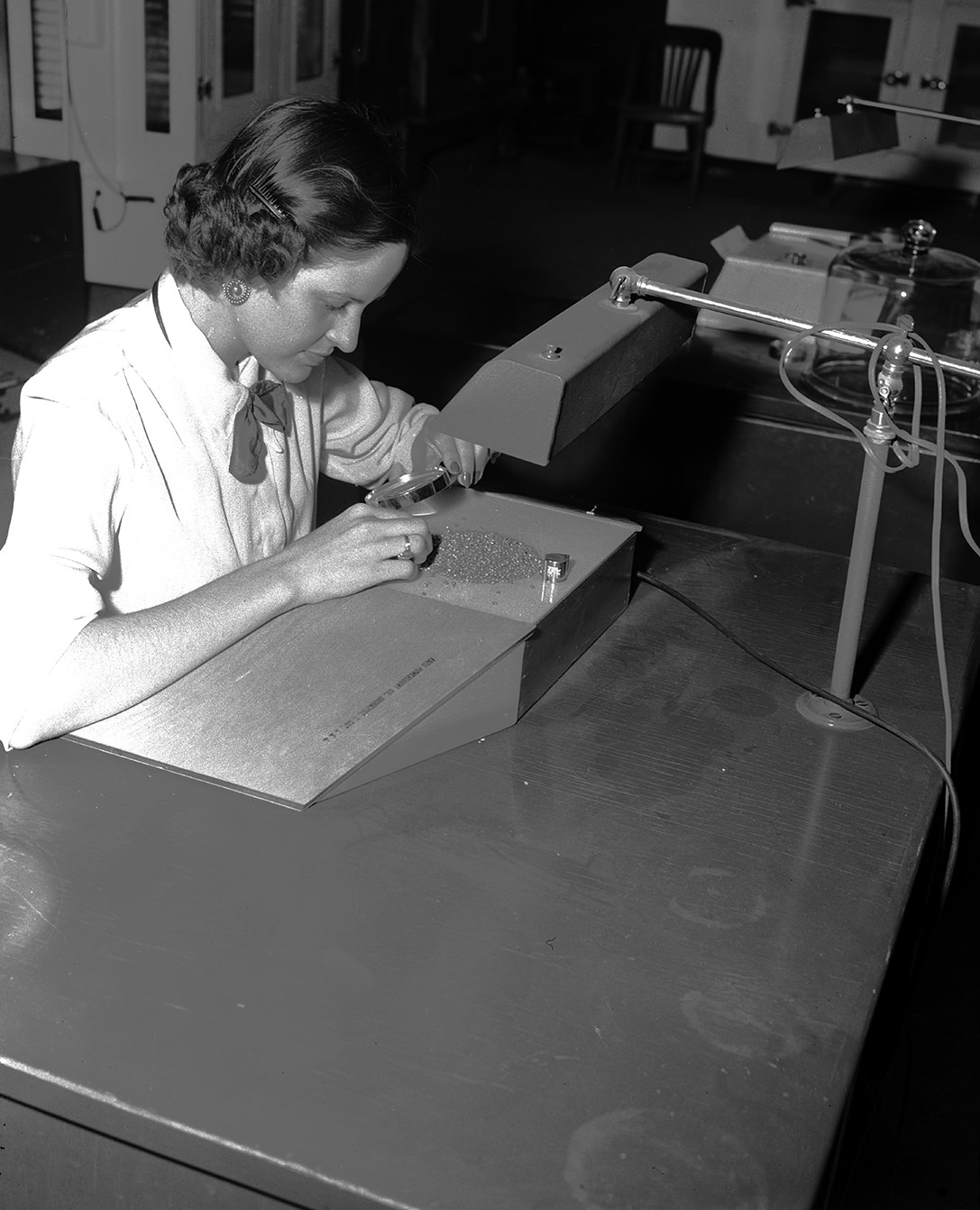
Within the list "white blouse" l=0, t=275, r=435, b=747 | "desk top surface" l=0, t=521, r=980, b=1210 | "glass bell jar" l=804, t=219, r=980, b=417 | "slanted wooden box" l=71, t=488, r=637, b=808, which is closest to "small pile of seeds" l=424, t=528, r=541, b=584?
"slanted wooden box" l=71, t=488, r=637, b=808

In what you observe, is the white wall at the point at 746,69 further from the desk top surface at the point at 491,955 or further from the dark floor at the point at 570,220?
the desk top surface at the point at 491,955

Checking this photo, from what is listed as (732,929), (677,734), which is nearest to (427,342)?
(677,734)

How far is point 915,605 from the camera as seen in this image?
1576 millimetres

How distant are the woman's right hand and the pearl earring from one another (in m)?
0.23

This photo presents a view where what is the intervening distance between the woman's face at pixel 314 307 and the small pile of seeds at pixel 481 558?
0.74 feet

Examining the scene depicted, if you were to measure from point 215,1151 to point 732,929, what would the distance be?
0.41m

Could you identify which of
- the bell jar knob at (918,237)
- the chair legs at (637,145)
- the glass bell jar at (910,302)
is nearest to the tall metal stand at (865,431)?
the glass bell jar at (910,302)

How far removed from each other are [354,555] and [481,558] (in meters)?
0.15

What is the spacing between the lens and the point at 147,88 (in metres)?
2.23

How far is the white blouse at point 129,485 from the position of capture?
114 cm

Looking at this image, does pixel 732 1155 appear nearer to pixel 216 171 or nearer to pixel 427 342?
pixel 216 171

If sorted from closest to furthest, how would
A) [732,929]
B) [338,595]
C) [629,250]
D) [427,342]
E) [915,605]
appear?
[732,929]
[338,595]
[915,605]
[427,342]
[629,250]

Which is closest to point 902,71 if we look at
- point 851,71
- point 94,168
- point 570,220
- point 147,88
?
point 851,71

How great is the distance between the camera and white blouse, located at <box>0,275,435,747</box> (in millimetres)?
1136
